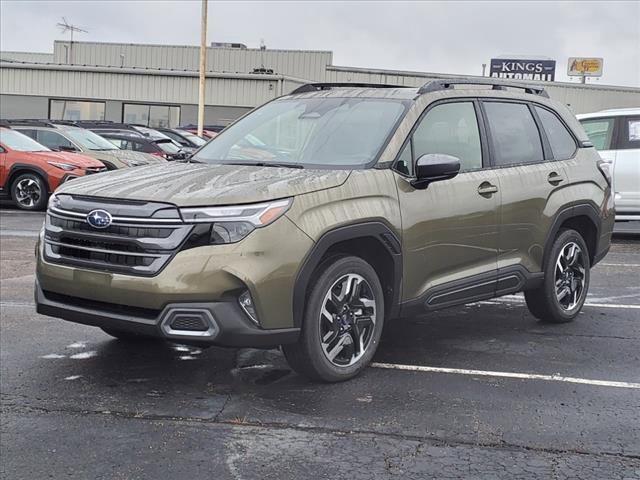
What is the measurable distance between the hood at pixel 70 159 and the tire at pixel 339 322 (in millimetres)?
11031

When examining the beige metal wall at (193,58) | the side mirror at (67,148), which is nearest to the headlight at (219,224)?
the side mirror at (67,148)

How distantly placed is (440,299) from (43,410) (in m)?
2.50

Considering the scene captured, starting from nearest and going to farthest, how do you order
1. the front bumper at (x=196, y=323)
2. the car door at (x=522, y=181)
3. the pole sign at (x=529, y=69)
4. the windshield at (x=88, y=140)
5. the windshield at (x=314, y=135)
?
the front bumper at (x=196, y=323) < the windshield at (x=314, y=135) < the car door at (x=522, y=181) < the windshield at (x=88, y=140) < the pole sign at (x=529, y=69)

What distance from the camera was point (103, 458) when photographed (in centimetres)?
367

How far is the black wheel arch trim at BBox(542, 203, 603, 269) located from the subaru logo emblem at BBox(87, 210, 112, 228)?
332 cm

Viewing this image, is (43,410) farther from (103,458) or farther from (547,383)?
(547,383)

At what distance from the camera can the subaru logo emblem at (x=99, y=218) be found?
13.8ft

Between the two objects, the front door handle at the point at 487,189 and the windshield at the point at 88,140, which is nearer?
the front door handle at the point at 487,189

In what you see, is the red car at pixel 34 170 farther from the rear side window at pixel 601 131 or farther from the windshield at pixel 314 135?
the windshield at pixel 314 135

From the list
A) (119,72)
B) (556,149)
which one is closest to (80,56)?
(119,72)

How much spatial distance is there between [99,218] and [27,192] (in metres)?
11.4

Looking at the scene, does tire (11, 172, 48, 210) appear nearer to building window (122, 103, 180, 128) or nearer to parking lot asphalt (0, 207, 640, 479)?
parking lot asphalt (0, 207, 640, 479)

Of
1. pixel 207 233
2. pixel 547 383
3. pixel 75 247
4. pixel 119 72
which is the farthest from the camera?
pixel 119 72

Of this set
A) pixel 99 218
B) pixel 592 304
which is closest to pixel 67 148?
pixel 592 304
